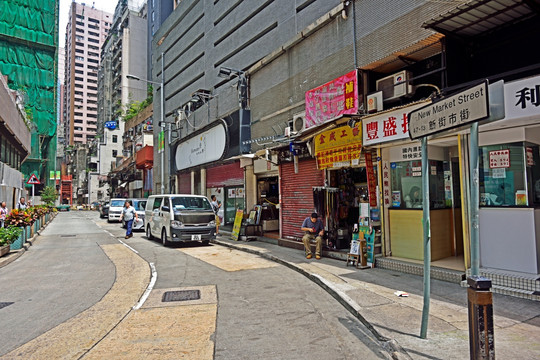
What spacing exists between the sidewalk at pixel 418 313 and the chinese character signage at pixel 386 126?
326 cm

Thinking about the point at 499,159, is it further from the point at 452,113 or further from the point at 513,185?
the point at 452,113

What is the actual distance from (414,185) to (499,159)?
2147 millimetres

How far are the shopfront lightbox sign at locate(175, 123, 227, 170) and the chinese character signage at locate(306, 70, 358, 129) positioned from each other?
7.33m

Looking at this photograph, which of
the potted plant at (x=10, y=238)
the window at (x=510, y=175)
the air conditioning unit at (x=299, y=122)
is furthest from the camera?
the air conditioning unit at (x=299, y=122)

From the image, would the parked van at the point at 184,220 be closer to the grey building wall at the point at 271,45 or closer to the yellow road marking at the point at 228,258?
the yellow road marking at the point at 228,258

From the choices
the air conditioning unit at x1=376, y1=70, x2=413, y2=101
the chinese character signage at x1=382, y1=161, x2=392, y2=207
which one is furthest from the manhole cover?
the air conditioning unit at x1=376, y1=70, x2=413, y2=101

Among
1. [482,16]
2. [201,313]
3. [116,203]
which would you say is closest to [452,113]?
[482,16]

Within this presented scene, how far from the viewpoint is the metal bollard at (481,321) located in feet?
10.7

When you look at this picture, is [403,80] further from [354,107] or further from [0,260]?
[0,260]

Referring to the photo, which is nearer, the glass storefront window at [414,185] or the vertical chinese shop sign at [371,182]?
the glass storefront window at [414,185]

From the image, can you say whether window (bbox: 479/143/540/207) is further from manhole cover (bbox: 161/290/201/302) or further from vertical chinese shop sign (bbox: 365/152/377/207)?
manhole cover (bbox: 161/290/201/302)

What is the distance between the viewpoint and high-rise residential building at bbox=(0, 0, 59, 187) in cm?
3850

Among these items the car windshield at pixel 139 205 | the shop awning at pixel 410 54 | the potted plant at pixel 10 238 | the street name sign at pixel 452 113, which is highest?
the shop awning at pixel 410 54

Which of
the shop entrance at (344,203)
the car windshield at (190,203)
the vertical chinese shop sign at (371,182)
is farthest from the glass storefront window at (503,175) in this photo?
the car windshield at (190,203)
